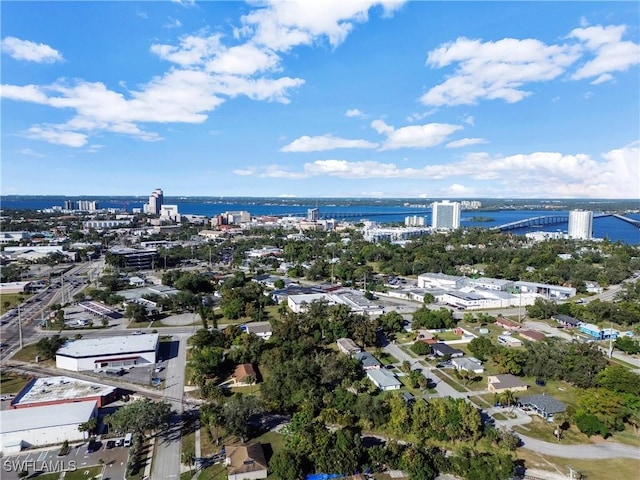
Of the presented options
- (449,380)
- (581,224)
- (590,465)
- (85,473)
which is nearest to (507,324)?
(449,380)

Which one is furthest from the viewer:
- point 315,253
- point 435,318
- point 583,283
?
point 315,253

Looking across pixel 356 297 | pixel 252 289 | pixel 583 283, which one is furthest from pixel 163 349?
pixel 583 283

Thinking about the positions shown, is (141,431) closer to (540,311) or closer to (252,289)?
(252,289)

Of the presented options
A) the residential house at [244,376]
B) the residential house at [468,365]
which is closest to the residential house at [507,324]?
the residential house at [468,365]

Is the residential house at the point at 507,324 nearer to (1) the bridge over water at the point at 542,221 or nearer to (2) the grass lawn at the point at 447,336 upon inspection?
(2) the grass lawn at the point at 447,336

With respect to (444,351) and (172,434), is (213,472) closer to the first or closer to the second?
(172,434)

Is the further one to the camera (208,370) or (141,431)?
(208,370)

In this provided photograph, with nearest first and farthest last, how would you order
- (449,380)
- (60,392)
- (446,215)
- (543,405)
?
(543,405)
(60,392)
(449,380)
(446,215)
